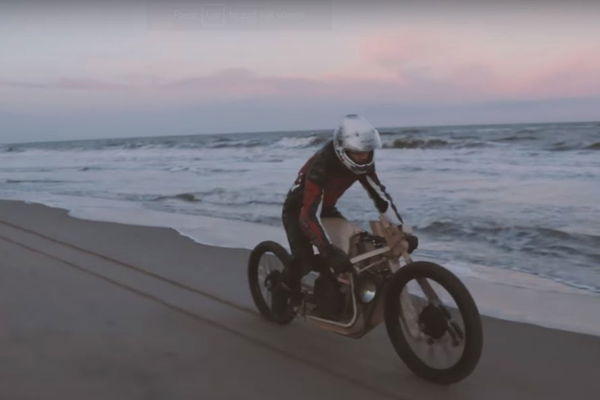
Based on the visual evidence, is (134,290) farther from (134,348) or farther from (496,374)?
(496,374)

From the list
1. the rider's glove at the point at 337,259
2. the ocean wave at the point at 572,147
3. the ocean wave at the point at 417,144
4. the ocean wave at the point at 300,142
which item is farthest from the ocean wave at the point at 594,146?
the rider's glove at the point at 337,259

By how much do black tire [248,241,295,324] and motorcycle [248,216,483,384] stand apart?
0.06 m

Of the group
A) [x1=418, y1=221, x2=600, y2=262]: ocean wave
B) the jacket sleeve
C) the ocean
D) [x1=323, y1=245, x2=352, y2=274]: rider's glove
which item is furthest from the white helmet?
[x1=418, y1=221, x2=600, y2=262]: ocean wave

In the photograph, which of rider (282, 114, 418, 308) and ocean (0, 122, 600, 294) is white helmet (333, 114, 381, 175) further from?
ocean (0, 122, 600, 294)

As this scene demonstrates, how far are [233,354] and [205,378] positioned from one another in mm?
399

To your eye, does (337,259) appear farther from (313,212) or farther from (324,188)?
(324,188)

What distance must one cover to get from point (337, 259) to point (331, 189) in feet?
2.02

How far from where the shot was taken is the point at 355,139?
3.41 meters

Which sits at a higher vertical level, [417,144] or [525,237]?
[417,144]

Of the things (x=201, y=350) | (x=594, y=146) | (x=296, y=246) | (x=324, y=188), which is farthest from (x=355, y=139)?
(x=594, y=146)

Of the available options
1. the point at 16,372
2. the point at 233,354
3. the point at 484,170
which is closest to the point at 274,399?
the point at 233,354

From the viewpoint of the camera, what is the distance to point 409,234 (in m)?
3.42

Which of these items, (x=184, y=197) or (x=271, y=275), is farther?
(x=184, y=197)

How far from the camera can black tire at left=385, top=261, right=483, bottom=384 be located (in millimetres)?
2902
